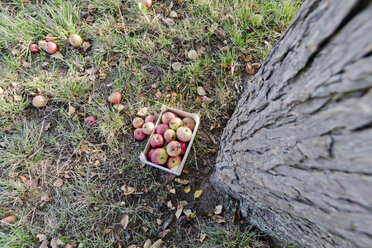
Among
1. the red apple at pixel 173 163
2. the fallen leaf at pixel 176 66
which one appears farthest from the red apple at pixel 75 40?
the red apple at pixel 173 163

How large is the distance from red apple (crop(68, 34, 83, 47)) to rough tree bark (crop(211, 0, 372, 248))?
2.48 metres

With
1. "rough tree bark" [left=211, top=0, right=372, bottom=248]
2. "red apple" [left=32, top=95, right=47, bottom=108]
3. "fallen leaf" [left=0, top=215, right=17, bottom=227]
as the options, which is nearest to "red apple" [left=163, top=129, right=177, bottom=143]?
"rough tree bark" [left=211, top=0, right=372, bottom=248]

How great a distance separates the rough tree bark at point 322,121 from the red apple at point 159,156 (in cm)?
110

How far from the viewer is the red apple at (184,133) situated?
82.5 inches

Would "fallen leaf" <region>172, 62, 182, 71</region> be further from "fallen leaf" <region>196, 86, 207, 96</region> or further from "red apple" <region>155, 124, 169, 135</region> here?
"red apple" <region>155, 124, 169, 135</region>

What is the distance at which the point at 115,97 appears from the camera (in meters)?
2.47

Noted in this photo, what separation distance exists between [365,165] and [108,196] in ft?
7.08

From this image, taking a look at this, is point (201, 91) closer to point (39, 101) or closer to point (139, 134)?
point (139, 134)

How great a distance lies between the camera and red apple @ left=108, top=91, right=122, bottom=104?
2473 millimetres

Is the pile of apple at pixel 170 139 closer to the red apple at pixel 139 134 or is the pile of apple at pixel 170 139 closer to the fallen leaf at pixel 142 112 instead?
the red apple at pixel 139 134

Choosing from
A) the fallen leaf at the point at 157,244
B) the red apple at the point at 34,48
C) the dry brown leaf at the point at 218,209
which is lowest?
the fallen leaf at the point at 157,244

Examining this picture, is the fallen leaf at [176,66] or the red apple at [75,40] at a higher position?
the fallen leaf at [176,66]

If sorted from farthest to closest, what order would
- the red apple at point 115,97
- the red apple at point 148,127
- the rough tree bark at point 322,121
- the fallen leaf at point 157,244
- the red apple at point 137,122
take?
the red apple at point 115,97, the red apple at point 137,122, the red apple at point 148,127, the fallen leaf at point 157,244, the rough tree bark at point 322,121

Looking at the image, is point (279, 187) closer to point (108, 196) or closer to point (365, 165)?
point (365, 165)
